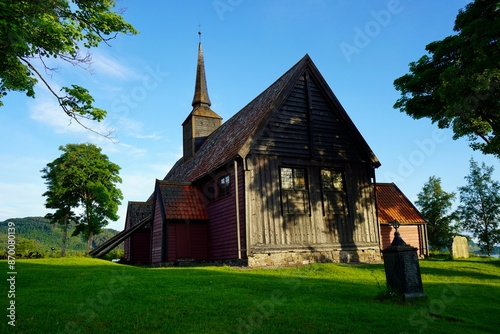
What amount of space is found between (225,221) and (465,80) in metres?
13.1

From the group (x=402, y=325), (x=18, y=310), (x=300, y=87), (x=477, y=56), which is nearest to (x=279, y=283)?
(x=402, y=325)

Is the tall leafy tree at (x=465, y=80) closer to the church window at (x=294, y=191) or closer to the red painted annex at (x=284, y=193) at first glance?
the red painted annex at (x=284, y=193)

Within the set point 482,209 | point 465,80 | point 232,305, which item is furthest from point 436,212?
point 232,305

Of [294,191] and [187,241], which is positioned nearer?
[294,191]

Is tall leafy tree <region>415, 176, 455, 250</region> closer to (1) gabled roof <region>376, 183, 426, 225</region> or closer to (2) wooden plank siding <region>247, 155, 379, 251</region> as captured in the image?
(1) gabled roof <region>376, 183, 426, 225</region>

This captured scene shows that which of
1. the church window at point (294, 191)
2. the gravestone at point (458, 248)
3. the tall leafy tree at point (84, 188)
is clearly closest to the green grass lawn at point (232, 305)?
the church window at point (294, 191)

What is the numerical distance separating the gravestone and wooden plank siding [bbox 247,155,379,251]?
7.94 metres

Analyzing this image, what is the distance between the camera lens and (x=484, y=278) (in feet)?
50.7

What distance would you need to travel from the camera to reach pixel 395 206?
98.0 ft

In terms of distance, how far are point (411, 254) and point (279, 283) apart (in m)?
4.03

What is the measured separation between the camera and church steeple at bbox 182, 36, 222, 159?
109ft

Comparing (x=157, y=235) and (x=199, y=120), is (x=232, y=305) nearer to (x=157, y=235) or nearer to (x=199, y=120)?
(x=157, y=235)

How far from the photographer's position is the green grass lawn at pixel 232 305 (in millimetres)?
6945

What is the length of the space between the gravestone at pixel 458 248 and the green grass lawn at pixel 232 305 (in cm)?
1264
